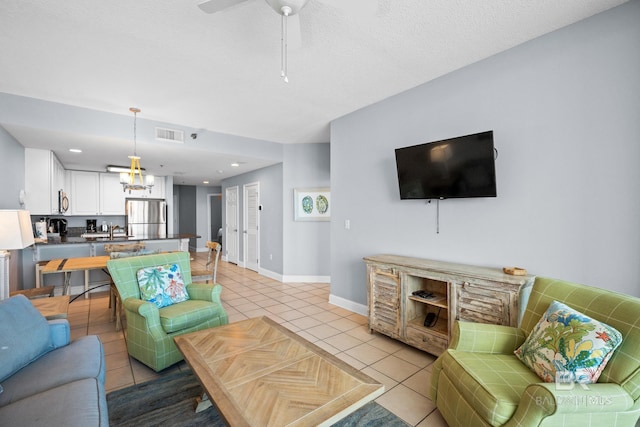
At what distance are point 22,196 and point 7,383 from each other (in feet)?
11.5

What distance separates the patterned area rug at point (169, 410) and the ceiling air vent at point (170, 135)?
3.13 m

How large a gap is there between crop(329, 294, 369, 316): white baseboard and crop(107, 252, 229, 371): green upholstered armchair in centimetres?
176

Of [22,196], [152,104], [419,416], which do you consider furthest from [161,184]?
[419,416]

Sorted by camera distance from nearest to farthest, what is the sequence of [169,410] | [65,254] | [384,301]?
[169,410] → [384,301] → [65,254]

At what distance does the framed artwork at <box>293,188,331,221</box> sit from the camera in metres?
5.51

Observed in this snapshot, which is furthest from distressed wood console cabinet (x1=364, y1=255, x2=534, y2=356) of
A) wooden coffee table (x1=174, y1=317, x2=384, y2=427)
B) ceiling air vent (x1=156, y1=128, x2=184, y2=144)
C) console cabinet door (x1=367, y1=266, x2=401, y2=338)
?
ceiling air vent (x1=156, y1=128, x2=184, y2=144)

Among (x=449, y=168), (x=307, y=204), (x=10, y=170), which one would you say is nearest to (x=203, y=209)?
(x=307, y=204)

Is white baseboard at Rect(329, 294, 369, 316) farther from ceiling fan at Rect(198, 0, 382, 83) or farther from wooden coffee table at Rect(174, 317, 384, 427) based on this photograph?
ceiling fan at Rect(198, 0, 382, 83)

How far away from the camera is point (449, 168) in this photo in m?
2.68

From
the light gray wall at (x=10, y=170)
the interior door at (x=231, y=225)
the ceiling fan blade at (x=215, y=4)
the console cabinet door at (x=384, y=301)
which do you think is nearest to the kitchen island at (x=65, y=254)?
the light gray wall at (x=10, y=170)

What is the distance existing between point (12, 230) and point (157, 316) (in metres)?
1.28

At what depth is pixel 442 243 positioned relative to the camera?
115 inches

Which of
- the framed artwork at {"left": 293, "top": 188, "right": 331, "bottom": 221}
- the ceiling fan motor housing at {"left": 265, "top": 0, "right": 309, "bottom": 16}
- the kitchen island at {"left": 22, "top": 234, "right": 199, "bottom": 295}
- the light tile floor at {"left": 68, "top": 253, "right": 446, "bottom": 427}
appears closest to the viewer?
the ceiling fan motor housing at {"left": 265, "top": 0, "right": 309, "bottom": 16}

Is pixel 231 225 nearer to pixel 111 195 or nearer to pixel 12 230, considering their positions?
pixel 111 195
